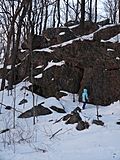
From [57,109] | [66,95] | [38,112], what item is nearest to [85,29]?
[66,95]

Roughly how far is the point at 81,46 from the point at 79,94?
3.71 metres

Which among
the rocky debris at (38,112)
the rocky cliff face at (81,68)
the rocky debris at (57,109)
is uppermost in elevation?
the rocky cliff face at (81,68)

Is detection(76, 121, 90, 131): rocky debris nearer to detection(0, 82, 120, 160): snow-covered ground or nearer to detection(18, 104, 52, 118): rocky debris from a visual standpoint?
detection(0, 82, 120, 160): snow-covered ground

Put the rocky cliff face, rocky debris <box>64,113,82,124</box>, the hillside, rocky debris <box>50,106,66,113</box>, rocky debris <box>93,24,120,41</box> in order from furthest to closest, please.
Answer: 1. rocky debris <box>93,24,120,41</box>
2. the rocky cliff face
3. rocky debris <box>50,106,66,113</box>
4. rocky debris <box>64,113,82,124</box>
5. the hillside

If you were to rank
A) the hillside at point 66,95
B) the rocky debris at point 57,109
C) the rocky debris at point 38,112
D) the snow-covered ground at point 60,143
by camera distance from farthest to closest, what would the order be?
the rocky debris at point 57,109 → the rocky debris at point 38,112 → the hillside at point 66,95 → the snow-covered ground at point 60,143

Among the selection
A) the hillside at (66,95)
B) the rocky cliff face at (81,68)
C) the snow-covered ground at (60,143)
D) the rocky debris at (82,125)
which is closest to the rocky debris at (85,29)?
the hillside at (66,95)

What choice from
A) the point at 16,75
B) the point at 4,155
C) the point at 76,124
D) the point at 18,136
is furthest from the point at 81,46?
the point at 4,155

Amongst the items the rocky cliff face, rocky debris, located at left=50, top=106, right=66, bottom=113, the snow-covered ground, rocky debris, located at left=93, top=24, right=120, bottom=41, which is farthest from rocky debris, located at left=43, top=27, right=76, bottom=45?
the snow-covered ground

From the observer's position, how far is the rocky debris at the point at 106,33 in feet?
85.3

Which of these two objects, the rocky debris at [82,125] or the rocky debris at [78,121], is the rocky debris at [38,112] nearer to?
the rocky debris at [78,121]

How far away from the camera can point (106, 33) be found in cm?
2617

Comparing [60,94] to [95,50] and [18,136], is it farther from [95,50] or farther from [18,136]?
[18,136]

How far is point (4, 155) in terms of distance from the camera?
1016cm

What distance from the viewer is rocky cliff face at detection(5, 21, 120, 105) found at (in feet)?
79.5
